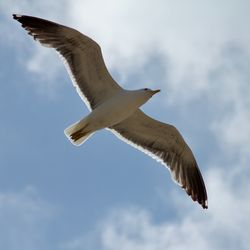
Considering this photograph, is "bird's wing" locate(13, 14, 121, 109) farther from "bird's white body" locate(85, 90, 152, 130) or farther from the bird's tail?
the bird's tail

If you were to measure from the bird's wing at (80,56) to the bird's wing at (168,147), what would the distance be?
843 millimetres

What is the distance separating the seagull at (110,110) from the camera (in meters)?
13.8

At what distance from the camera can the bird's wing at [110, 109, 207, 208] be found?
14945 millimetres

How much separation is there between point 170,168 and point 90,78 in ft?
7.75

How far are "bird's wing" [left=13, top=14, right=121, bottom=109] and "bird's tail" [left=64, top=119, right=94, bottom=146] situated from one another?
2.28 feet

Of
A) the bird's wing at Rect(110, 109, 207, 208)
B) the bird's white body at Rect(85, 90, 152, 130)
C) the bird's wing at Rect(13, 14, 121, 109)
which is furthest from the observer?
the bird's wing at Rect(110, 109, 207, 208)

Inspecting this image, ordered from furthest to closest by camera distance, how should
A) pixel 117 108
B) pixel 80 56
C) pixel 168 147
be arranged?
pixel 168 147 < pixel 80 56 < pixel 117 108

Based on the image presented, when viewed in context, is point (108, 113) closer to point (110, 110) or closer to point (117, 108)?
point (110, 110)

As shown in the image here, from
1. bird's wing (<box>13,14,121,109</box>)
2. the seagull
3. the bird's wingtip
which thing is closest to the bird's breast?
the seagull

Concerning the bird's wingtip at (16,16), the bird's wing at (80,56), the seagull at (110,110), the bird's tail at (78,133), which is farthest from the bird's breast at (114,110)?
the bird's wingtip at (16,16)

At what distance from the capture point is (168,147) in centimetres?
1526

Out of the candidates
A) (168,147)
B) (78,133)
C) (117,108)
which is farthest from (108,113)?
(168,147)

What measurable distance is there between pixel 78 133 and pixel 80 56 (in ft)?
4.32

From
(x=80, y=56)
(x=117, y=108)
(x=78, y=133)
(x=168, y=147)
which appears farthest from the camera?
(x=168, y=147)
